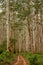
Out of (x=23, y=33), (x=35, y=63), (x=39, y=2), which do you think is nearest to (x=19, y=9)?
(x=39, y=2)

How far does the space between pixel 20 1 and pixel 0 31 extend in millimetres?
28944

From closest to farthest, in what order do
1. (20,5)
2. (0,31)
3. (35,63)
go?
(35,63), (20,5), (0,31)

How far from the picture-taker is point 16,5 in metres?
22.0

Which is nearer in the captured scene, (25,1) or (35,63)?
(35,63)

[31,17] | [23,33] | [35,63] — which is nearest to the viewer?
[35,63]

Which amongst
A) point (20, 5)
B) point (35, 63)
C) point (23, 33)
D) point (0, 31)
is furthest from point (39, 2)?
point (0, 31)

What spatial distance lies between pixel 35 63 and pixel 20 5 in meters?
13.8

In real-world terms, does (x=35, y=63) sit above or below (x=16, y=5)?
below

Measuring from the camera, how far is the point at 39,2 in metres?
20.0

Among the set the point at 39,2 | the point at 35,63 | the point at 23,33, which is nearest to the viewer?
the point at 35,63

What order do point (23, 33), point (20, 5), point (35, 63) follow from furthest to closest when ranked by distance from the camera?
point (23, 33) → point (20, 5) → point (35, 63)

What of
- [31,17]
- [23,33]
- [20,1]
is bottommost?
[23,33]

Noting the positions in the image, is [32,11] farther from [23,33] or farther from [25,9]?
[23,33]

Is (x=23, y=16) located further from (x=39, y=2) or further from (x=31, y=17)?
(x=39, y=2)
